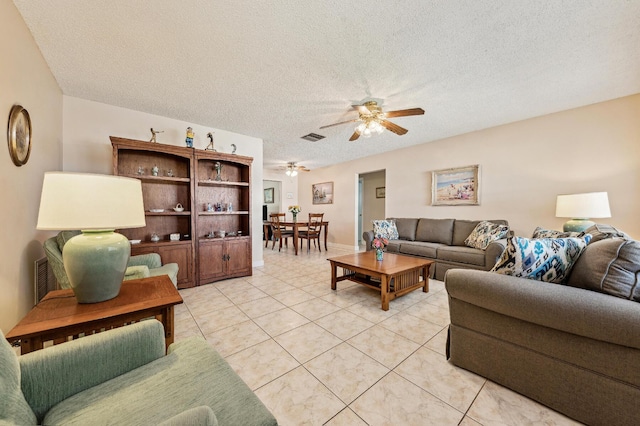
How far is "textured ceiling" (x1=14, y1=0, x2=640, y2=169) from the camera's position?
1.53m

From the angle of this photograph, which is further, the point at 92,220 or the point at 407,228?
the point at 407,228

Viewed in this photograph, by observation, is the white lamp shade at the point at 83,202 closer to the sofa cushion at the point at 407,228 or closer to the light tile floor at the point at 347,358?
the light tile floor at the point at 347,358

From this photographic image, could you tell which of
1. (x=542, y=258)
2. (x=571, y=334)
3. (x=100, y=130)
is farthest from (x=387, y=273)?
(x=100, y=130)

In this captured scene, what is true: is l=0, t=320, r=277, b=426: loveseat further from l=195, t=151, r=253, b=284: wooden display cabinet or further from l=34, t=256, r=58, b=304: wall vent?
l=195, t=151, r=253, b=284: wooden display cabinet

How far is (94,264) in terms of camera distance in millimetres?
1151

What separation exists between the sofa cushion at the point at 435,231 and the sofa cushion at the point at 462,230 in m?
0.07

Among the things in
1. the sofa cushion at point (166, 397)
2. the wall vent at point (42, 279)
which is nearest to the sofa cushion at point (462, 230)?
the sofa cushion at point (166, 397)

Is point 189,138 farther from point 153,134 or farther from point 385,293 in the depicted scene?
point 385,293

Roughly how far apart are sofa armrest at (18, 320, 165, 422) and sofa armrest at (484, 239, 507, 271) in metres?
3.36

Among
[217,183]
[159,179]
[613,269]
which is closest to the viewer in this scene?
[613,269]

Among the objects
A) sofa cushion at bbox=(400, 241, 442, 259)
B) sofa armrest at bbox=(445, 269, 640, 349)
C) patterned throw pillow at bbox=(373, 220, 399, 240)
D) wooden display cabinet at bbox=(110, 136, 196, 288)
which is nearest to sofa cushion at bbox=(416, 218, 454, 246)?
sofa cushion at bbox=(400, 241, 442, 259)

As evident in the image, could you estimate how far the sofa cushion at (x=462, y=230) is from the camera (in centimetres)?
366

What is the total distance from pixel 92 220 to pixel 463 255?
3712 mm

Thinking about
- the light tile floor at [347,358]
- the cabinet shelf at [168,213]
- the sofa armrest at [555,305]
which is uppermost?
the cabinet shelf at [168,213]
